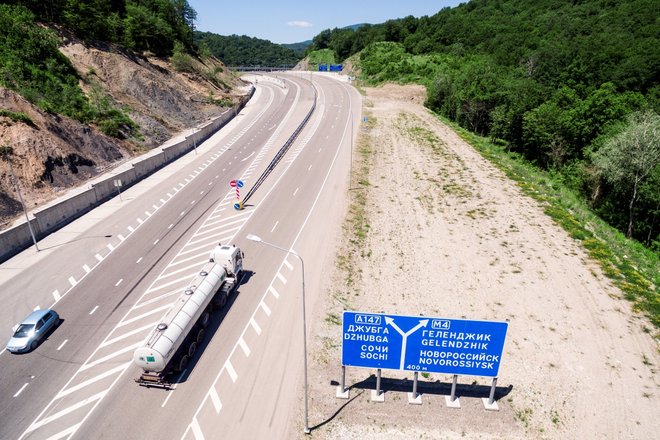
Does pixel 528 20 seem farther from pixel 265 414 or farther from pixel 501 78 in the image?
pixel 265 414

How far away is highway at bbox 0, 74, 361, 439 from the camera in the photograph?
64.3 feet

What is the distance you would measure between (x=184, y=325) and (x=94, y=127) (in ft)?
152

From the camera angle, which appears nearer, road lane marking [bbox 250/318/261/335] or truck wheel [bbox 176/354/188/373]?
truck wheel [bbox 176/354/188/373]

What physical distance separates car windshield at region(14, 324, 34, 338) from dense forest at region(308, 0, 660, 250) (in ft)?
180

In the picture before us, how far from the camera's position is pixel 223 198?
45500 millimetres

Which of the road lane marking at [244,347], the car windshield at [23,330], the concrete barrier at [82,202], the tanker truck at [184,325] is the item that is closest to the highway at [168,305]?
the road lane marking at [244,347]

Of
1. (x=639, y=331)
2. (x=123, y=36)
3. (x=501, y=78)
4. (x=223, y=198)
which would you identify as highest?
(x=123, y=36)

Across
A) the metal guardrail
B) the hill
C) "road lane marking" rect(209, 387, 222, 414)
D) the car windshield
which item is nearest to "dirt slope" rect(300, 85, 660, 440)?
"road lane marking" rect(209, 387, 222, 414)

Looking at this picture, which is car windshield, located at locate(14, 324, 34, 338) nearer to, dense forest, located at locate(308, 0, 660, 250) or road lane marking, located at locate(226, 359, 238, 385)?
road lane marking, located at locate(226, 359, 238, 385)

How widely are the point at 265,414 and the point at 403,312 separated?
1196 centimetres

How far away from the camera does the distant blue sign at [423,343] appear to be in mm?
18766

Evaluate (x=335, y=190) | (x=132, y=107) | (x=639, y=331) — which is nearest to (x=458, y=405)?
(x=639, y=331)

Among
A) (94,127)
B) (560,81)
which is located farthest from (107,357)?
(560,81)

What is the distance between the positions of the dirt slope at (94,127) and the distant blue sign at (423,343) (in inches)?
1445
